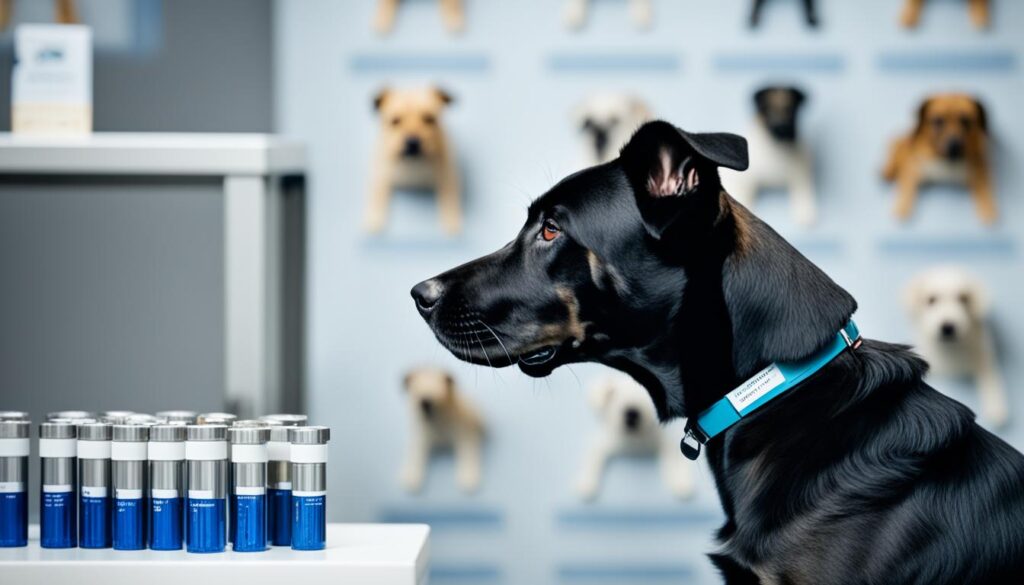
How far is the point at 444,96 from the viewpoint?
2650mm

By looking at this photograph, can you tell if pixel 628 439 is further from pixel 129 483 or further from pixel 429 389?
pixel 129 483

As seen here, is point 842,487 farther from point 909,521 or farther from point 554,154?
point 554,154

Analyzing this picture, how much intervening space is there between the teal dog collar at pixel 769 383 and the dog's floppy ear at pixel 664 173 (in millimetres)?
224

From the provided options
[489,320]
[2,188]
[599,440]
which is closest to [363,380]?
[599,440]

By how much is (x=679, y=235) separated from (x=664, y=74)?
52.6 inches

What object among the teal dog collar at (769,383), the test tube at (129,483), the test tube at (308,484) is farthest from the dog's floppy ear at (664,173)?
the test tube at (129,483)

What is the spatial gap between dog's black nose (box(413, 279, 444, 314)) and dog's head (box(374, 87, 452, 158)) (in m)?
1.09

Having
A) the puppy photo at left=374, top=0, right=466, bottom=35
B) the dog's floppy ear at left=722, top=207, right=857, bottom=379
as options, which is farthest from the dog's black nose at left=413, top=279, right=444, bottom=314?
the puppy photo at left=374, top=0, right=466, bottom=35

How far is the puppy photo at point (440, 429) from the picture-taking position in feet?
8.66

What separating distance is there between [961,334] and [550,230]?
1498mm

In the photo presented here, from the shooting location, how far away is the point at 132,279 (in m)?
2.73

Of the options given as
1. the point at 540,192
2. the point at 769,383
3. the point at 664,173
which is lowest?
the point at 769,383

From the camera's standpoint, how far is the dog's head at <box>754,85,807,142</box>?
2623 millimetres

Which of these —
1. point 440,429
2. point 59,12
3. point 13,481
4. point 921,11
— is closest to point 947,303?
point 921,11
